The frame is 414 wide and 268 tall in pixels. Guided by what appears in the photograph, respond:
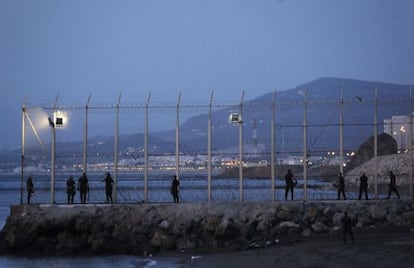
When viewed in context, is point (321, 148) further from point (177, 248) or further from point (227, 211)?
point (177, 248)

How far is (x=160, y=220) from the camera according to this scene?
121 ft

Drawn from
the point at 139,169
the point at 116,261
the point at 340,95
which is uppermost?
the point at 340,95

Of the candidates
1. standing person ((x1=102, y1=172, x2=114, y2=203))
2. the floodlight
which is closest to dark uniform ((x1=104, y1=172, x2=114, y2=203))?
standing person ((x1=102, y1=172, x2=114, y2=203))

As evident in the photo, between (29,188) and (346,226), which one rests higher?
(29,188)

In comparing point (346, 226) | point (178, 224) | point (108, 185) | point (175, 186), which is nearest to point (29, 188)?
point (108, 185)

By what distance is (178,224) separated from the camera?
119 feet

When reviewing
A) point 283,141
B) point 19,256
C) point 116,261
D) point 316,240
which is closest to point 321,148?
point 283,141

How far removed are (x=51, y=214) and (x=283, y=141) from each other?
13670mm

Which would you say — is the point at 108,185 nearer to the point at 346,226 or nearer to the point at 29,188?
the point at 29,188

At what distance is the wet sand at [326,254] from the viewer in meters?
27.6

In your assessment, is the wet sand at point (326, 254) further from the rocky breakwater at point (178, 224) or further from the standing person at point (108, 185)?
the standing person at point (108, 185)

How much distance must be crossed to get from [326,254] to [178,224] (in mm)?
9055

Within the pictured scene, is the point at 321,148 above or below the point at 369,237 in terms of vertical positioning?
above

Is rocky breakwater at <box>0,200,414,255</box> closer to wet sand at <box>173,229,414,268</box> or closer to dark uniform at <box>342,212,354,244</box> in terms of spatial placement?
wet sand at <box>173,229,414,268</box>
